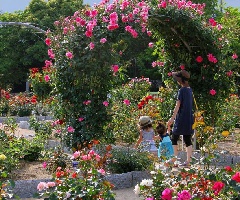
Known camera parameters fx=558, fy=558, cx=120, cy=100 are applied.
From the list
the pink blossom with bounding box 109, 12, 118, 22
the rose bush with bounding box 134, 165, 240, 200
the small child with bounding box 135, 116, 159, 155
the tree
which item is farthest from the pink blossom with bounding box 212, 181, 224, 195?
the tree

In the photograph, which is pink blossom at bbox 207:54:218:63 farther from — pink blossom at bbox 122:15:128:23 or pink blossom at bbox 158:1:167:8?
pink blossom at bbox 122:15:128:23

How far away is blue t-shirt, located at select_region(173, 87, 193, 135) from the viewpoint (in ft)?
30.0

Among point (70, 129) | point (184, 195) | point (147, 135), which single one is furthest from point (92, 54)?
point (184, 195)

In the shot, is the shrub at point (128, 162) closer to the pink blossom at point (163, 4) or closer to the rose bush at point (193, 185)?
the rose bush at point (193, 185)

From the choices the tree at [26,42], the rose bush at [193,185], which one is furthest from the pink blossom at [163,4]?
the tree at [26,42]

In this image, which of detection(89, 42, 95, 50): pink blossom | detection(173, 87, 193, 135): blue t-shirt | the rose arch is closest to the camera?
detection(89, 42, 95, 50): pink blossom

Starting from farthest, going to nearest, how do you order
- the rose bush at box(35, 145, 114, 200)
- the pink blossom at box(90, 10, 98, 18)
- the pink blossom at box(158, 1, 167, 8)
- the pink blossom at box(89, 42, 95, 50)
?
1. the pink blossom at box(158, 1, 167, 8)
2. the pink blossom at box(90, 10, 98, 18)
3. the pink blossom at box(89, 42, 95, 50)
4. the rose bush at box(35, 145, 114, 200)

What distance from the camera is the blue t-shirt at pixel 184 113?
9.15 meters

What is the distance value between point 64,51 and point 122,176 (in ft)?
8.68

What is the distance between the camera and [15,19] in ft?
148

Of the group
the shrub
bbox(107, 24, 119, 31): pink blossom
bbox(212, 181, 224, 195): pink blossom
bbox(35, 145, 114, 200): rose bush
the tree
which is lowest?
the shrub

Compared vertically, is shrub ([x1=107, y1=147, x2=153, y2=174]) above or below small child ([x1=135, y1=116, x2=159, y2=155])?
below

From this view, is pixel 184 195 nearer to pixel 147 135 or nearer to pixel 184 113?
pixel 147 135

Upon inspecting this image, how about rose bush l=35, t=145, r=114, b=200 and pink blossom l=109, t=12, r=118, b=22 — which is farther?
pink blossom l=109, t=12, r=118, b=22
